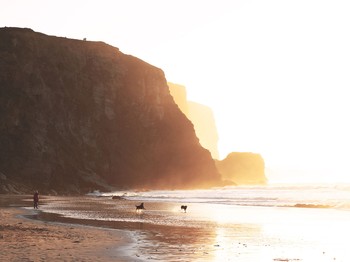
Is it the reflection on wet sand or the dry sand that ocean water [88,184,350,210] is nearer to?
the reflection on wet sand

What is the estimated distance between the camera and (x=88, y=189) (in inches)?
4924

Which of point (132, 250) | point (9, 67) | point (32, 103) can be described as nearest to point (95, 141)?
point (32, 103)

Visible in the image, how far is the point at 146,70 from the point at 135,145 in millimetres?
27917

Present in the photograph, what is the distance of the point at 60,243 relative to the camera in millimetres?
21391

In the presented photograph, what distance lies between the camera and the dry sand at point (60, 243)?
17.6 metres

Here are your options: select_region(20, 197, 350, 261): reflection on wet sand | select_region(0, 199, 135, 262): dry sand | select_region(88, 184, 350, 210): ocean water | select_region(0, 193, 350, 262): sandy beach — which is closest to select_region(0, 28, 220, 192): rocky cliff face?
select_region(88, 184, 350, 210): ocean water

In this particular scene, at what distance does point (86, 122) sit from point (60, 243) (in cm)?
12444

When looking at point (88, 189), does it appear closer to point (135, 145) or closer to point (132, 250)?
point (135, 145)

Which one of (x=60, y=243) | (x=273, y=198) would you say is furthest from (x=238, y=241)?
(x=273, y=198)

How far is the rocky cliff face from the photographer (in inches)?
4877

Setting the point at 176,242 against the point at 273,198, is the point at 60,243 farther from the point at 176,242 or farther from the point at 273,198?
the point at 273,198

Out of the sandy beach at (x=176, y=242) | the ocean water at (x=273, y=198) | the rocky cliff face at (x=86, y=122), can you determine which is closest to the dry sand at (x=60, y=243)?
the sandy beach at (x=176, y=242)

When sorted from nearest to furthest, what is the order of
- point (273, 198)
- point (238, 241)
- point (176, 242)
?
point (176, 242), point (238, 241), point (273, 198)

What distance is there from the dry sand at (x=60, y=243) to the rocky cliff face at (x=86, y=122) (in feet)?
254
